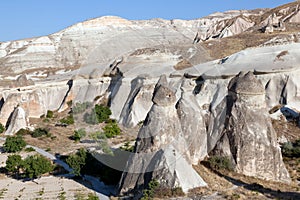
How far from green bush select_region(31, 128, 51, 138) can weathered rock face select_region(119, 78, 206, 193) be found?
15.5 meters

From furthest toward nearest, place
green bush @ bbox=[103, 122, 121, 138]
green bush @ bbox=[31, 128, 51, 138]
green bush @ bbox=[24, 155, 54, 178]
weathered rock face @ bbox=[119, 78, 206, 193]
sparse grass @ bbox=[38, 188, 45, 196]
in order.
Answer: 1. green bush @ bbox=[31, 128, 51, 138]
2. green bush @ bbox=[103, 122, 121, 138]
3. green bush @ bbox=[24, 155, 54, 178]
4. sparse grass @ bbox=[38, 188, 45, 196]
5. weathered rock face @ bbox=[119, 78, 206, 193]

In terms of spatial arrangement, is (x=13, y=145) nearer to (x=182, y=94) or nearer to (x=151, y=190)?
(x=182, y=94)

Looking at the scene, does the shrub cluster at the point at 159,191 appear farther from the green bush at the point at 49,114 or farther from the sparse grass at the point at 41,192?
the green bush at the point at 49,114

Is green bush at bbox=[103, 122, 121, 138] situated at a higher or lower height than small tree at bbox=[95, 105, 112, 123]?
lower

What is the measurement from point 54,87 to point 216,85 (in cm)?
1783

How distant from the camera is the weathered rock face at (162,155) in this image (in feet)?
39.5

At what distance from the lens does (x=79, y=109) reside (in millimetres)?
23297

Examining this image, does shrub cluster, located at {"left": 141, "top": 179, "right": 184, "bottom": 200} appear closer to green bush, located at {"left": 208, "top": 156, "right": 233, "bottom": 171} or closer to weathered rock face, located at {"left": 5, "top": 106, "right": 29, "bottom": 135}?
green bush, located at {"left": 208, "top": 156, "right": 233, "bottom": 171}

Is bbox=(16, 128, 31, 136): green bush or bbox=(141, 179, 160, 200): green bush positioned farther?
bbox=(16, 128, 31, 136): green bush

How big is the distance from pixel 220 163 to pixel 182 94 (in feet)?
11.8

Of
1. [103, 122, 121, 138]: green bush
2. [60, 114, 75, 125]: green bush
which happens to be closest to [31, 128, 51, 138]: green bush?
[60, 114, 75, 125]: green bush

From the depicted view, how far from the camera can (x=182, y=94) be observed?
53.8ft

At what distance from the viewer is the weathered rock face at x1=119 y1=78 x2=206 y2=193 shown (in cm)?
1205

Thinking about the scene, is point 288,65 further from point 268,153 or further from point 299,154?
point 268,153
